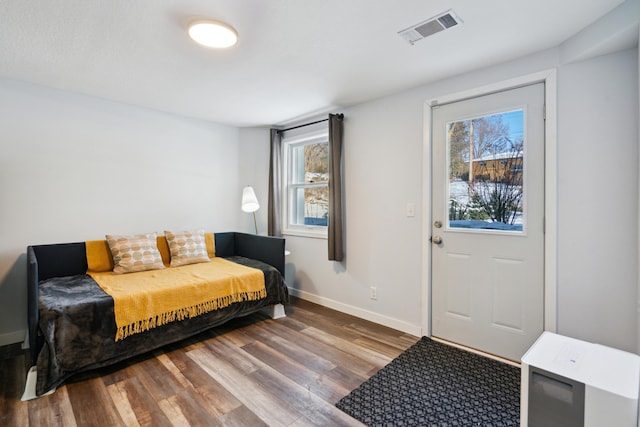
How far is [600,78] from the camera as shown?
1915mm

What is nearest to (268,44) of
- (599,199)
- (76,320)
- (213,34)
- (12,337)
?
(213,34)

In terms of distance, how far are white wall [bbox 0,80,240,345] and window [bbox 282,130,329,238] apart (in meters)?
0.89

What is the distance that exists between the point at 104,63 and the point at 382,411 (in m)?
3.02

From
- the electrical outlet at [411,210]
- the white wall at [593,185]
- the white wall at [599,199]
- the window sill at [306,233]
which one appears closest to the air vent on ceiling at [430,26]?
the white wall at [593,185]

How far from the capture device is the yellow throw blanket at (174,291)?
7.26 ft

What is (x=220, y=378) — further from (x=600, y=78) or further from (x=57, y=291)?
(x=600, y=78)

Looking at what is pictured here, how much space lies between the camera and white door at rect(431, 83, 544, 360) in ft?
7.15

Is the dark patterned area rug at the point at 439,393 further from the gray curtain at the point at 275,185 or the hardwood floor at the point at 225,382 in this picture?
the gray curtain at the point at 275,185

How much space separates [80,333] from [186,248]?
1339mm

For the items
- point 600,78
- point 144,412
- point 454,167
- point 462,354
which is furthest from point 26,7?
point 462,354

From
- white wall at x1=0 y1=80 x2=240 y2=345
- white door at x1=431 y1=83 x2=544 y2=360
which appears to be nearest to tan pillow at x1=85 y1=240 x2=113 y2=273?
white wall at x1=0 y1=80 x2=240 y2=345

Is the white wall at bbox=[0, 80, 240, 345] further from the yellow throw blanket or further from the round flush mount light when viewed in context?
the round flush mount light

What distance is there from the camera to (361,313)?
3.19 metres

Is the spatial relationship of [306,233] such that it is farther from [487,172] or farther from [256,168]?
[487,172]
